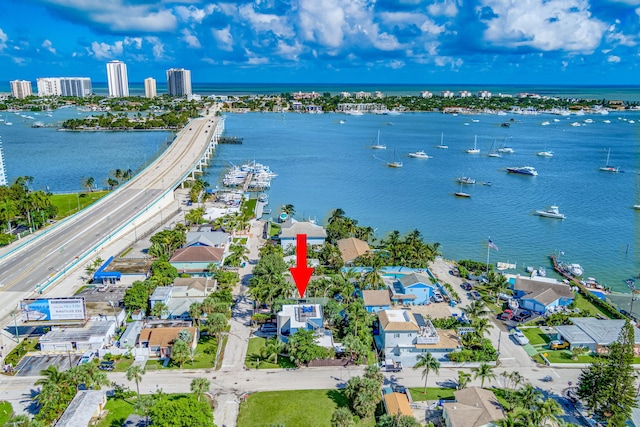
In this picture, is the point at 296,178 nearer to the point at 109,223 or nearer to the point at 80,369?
the point at 109,223

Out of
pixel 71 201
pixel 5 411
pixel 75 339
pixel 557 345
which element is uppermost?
pixel 75 339

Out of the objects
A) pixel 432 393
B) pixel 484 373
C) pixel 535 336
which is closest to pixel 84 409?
pixel 432 393

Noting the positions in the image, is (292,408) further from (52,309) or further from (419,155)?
(419,155)

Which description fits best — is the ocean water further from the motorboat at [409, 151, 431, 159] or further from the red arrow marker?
the motorboat at [409, 151, 431, 159]

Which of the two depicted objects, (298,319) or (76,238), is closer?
(298,319)

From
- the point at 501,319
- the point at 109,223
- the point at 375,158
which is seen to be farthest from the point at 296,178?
the point at 501,319

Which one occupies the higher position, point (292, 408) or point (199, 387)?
point (199, 387)

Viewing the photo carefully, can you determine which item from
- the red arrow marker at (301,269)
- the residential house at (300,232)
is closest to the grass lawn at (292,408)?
the red arrow marker at (301,269)

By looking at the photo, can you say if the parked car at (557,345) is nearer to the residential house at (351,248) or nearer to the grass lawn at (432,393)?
the grass lawn at (432,393)
